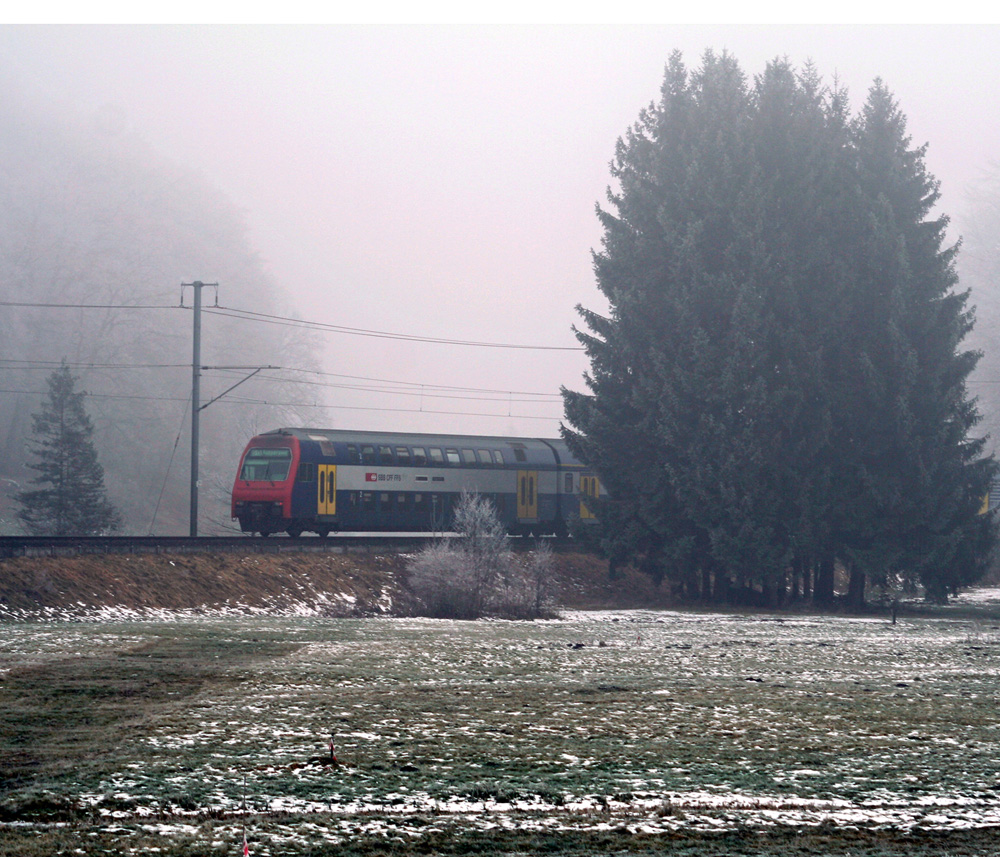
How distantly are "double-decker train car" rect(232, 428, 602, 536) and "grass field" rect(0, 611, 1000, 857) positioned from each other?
73.4 ft

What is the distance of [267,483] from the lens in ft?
130

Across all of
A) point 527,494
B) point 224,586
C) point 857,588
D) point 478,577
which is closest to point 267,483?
point 224,586

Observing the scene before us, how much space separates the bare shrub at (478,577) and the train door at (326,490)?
6883mm

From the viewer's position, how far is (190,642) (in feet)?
60.2

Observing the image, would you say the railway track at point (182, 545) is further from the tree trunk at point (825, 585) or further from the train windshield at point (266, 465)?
the tree trunk at point (825, 585)

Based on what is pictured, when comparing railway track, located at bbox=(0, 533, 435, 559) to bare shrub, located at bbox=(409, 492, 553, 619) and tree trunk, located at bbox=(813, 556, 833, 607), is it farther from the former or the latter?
tree trunk, located at bbox=(813, 556, 833, 607)

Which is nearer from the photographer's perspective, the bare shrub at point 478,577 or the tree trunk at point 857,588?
the bare shrub at point 478,577

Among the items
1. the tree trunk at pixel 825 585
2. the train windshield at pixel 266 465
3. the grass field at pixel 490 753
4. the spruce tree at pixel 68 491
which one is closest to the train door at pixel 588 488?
the tree trunk at pixel 825 585

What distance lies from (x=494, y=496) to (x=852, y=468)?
44.3 ft

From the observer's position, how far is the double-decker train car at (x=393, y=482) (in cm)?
3956

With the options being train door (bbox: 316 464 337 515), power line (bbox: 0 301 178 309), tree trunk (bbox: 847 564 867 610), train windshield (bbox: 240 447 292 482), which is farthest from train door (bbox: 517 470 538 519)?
power line (bbox: 0 301 178 309)

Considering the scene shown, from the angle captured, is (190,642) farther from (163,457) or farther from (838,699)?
(163,457)

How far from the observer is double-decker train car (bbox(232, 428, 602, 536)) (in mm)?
39562

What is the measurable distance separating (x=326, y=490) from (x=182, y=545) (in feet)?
27.0
